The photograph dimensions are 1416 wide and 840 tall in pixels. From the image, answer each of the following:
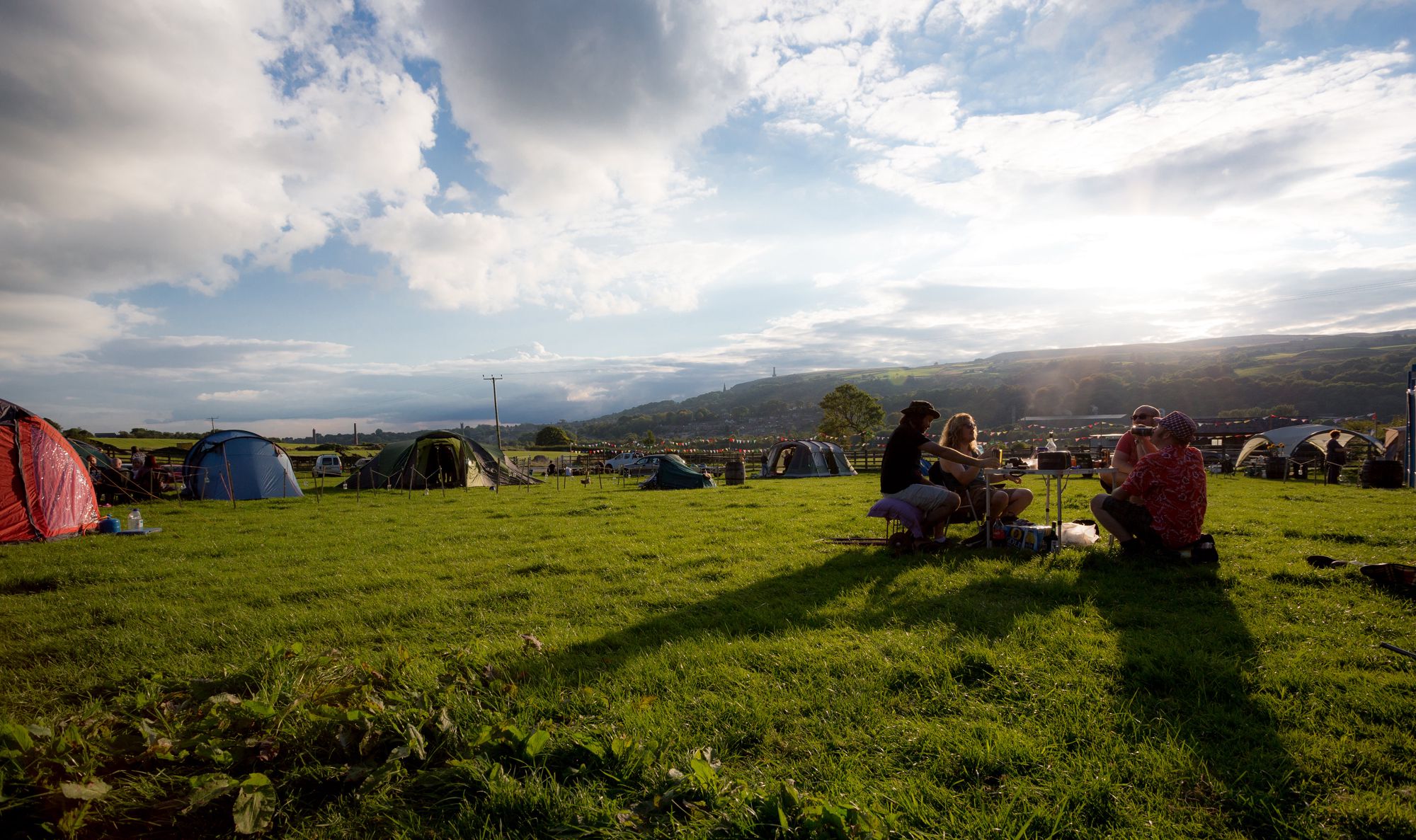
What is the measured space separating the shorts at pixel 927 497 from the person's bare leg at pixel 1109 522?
1392 mm

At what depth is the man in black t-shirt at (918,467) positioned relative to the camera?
6.92m

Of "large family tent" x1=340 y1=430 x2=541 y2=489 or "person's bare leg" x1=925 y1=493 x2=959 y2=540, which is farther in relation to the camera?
"large family tent" x1=340 y1=430 x2=541 y2=489

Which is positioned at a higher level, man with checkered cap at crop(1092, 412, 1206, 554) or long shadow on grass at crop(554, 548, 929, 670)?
man with checkered cap at crop(1092, 412, 1206, 554)

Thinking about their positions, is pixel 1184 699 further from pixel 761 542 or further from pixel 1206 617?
pixel 761 542

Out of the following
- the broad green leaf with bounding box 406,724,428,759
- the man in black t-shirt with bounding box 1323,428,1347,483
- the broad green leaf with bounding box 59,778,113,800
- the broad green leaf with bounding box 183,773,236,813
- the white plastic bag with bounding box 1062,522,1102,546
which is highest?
the broad green leaf with bounding box 59,778,113,800

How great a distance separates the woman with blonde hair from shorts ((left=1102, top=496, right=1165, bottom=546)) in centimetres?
104

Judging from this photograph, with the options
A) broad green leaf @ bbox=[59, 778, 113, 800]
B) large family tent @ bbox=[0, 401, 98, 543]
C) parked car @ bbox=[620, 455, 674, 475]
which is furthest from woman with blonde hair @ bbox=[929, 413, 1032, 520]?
parked car @ bbox=[620, 455, 674, 475]

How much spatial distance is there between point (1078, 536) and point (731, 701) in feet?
18.1

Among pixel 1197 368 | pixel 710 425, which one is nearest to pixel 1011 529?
pixel 1197 368

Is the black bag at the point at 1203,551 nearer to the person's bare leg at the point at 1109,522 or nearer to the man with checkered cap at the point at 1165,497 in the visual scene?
the man with checkered cap at the point at 1165,497

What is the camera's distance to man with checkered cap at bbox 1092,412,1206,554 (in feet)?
19.7

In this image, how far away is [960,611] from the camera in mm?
4871

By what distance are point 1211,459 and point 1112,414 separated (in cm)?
8281

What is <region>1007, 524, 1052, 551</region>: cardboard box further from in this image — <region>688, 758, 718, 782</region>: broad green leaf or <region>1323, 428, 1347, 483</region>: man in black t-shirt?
<region>1323, 428, 1347, 483</region>: man in black t-shirt
